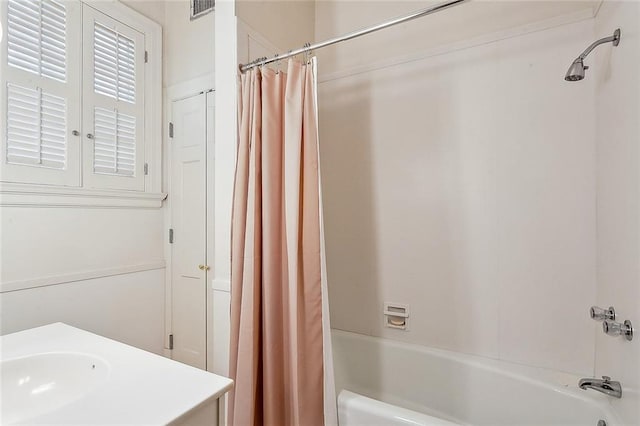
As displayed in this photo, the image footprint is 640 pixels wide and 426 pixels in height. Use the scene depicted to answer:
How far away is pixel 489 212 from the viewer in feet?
5.19

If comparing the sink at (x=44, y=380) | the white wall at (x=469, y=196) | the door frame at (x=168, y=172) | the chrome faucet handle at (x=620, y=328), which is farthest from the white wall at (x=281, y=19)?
the chrome faucet handle at (x=620, y=328)

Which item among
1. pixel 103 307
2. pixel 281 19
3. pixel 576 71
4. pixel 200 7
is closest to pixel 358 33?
pixel 281 19

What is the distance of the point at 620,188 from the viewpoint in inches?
42.8

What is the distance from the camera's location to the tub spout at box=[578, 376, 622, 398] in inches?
42.9

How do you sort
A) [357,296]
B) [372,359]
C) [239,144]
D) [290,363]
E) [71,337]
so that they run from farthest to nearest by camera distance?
[357,296]
[372,359]
[239,144]
[290,363]
[71,337]

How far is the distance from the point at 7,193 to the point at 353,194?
1.71 m

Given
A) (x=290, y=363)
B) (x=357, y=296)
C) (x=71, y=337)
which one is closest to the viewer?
(x=71, y=337)

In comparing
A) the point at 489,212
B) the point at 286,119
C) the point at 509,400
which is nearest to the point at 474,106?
the point at 489,212

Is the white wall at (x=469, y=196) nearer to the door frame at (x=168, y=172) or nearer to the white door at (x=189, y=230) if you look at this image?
the white door at (x=189, y=230)

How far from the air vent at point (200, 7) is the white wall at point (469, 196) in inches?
32.4

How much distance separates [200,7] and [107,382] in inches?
86.9

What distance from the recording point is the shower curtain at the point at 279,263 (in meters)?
1.24

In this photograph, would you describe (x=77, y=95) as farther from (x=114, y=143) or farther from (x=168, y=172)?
(x=168, y=172)

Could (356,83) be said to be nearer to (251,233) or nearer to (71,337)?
(251,233)
